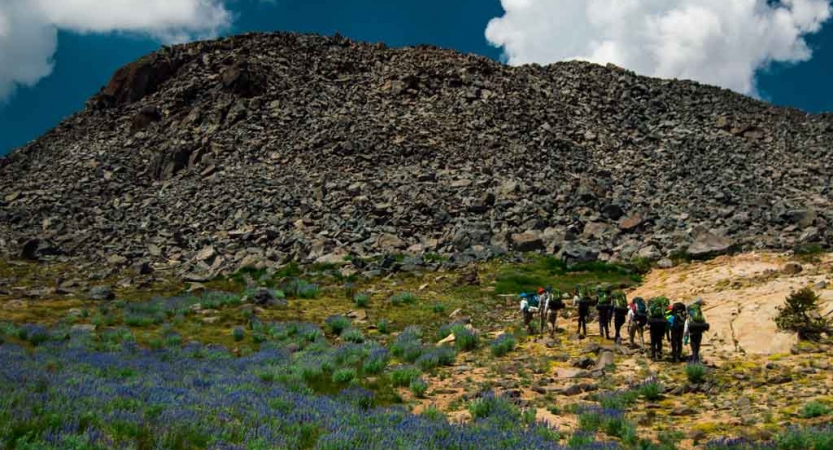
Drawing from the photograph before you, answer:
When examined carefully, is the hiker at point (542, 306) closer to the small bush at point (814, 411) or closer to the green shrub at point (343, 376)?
the green shrub at point (343, 376)

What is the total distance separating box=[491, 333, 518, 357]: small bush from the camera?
656 inches

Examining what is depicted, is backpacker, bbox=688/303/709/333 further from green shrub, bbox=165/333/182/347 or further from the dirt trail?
green shrub, bbox=165/333/182/347

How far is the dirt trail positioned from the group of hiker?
1064 mm

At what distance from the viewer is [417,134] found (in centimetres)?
4481

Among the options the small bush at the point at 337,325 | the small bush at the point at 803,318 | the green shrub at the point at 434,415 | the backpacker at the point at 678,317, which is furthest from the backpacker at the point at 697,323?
the small bush at the point at 337,325

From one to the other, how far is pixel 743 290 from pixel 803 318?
15.4ft

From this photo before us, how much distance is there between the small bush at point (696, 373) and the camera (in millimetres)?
12992

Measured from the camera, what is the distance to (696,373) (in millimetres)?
13008

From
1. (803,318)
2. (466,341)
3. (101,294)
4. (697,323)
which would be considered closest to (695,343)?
(697,323)

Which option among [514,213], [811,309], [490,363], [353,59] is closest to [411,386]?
[490,363]

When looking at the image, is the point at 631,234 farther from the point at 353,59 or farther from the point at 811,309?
the point at 353,59

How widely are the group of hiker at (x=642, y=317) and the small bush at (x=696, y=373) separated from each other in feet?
4.76

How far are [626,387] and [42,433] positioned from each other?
11155 millimetres

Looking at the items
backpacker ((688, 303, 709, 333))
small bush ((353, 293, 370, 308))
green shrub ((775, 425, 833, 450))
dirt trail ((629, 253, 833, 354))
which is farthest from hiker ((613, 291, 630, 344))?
small bush ((353, 293, 370, 308))
